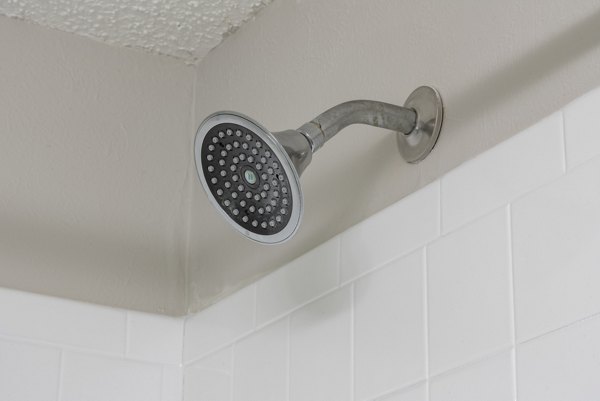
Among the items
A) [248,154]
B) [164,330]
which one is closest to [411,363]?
[248,154]

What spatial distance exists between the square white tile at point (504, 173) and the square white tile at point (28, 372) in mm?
621

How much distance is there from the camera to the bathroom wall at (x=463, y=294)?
103cm

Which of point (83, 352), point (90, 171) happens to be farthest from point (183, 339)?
point (90, 171)

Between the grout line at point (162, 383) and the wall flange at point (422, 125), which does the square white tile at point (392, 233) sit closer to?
the wall flange at point (422, 125)

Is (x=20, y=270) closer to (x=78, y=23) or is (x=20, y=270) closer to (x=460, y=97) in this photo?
(x=78, y=23)

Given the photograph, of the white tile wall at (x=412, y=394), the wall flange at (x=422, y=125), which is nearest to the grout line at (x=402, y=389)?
the white tile wall at (x=412, y=394)

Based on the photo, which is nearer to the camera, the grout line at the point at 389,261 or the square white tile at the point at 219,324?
the grout line at the point at 389,261

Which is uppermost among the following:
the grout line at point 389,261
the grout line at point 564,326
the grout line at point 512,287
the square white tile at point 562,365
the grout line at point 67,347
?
the grout line at point 389,261

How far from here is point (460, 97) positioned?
4.04ft

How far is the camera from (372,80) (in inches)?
54.8

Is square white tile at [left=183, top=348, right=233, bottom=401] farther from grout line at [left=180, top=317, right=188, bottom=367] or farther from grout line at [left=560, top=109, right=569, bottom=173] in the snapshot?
grout line at [left=560, top=109, right=569, bottom=173]

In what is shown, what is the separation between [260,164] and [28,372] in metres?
0.58

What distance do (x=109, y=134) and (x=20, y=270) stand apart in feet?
0.85

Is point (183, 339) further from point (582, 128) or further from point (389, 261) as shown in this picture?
point (582, 128)
